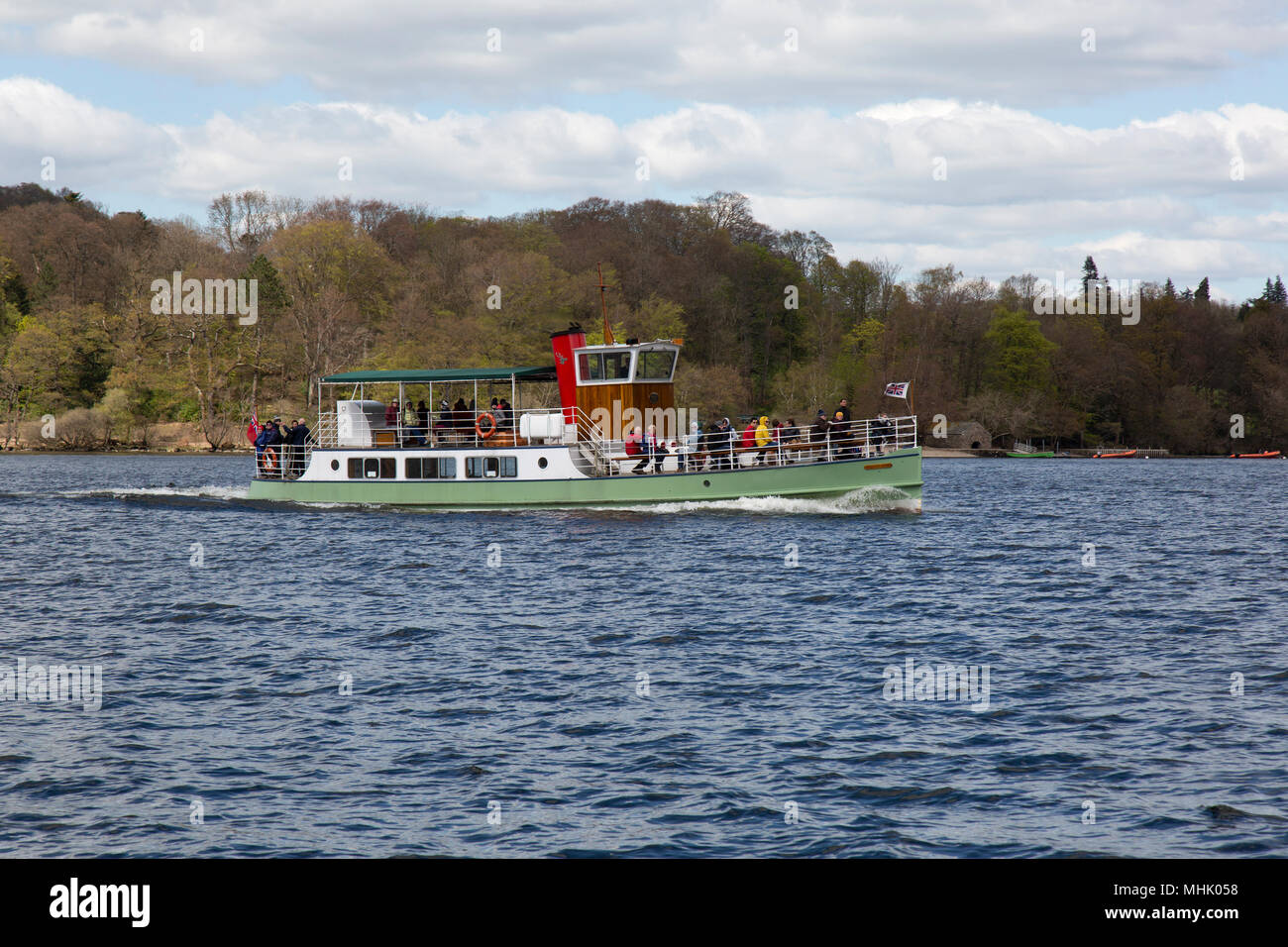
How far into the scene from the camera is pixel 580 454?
138 ft

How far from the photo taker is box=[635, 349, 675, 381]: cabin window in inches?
1682

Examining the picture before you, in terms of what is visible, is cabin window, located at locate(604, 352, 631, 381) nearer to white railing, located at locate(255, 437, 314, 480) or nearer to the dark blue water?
the dark blue water

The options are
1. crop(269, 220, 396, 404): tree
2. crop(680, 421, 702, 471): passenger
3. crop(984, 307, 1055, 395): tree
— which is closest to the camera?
crop(680, 421, 702, 471): passenger

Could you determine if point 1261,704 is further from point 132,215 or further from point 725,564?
point 132,215

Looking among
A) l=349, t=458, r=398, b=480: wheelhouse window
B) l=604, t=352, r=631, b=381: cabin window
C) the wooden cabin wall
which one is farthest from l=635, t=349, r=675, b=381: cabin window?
l=349, t=458, r=398, b=480: wheelhouse window

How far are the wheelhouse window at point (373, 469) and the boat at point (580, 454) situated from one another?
50mm

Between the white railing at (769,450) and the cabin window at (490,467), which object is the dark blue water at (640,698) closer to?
the white railing at (769,450)

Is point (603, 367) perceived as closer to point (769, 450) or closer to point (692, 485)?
point (692, 485)

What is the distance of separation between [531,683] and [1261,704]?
35.4ft

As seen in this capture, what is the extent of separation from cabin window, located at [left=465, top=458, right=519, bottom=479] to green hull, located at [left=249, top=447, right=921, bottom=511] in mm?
335

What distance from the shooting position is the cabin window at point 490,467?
4265cm

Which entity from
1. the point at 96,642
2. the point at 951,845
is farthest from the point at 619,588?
the point at 951,845

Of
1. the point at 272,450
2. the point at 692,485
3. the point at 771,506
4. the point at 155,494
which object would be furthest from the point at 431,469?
the point at 155,494

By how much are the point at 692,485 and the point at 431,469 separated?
403 inches
